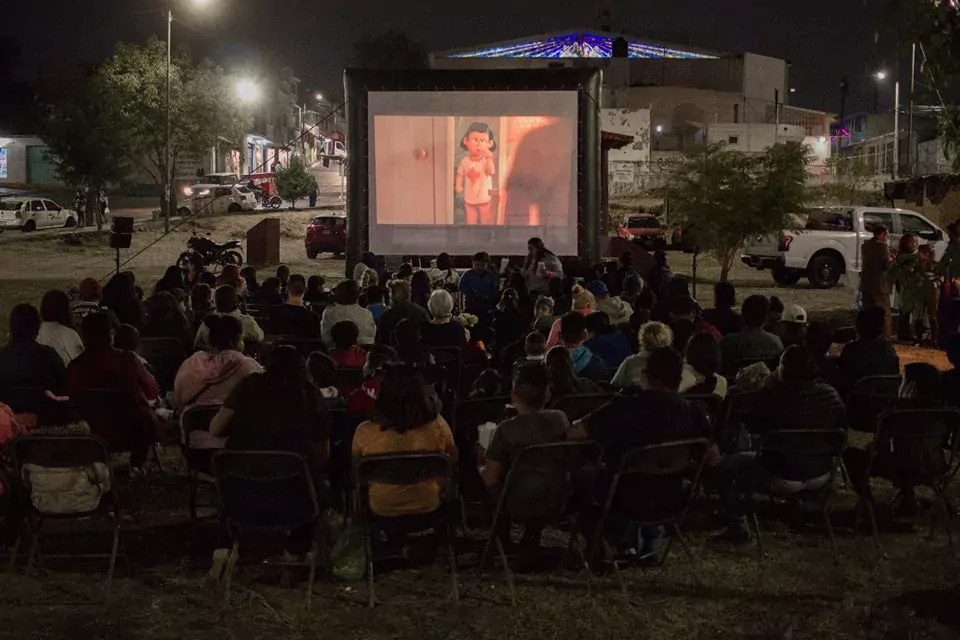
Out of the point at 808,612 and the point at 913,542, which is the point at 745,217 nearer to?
the point at 913,542

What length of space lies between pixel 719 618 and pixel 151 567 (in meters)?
2.53

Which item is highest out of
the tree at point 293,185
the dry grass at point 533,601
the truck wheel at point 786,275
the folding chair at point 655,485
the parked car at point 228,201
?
the tree at point 293,185

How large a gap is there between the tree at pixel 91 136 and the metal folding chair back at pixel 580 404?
1331 inches

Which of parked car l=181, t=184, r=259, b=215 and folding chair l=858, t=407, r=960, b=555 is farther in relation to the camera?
parked car l=181, t=184, r=259, b=215

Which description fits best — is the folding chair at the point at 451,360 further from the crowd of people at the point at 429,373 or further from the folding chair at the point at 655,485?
the folding chair at the point at 655,485

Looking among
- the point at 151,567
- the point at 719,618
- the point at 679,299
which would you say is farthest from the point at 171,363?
the point at 719,618

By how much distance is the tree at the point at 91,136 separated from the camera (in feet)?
117

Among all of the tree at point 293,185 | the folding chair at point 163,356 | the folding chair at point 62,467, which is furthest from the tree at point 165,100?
the folding chair at point 62,467

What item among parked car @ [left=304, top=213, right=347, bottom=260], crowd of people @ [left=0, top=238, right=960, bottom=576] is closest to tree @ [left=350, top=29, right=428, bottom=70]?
parked car @ [left=304, top=213, right=347, bottom=260]

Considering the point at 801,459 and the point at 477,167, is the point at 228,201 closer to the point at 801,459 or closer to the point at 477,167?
the point at 477,167

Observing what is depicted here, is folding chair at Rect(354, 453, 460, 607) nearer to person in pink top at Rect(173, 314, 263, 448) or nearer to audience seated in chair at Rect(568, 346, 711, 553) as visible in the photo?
audience seated in chair at Rect(568, 346, 711, 553)

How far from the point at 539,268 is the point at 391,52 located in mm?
52814

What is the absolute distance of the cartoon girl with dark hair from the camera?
49.2 ft

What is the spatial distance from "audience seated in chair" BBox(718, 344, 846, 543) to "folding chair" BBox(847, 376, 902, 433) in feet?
3.44
